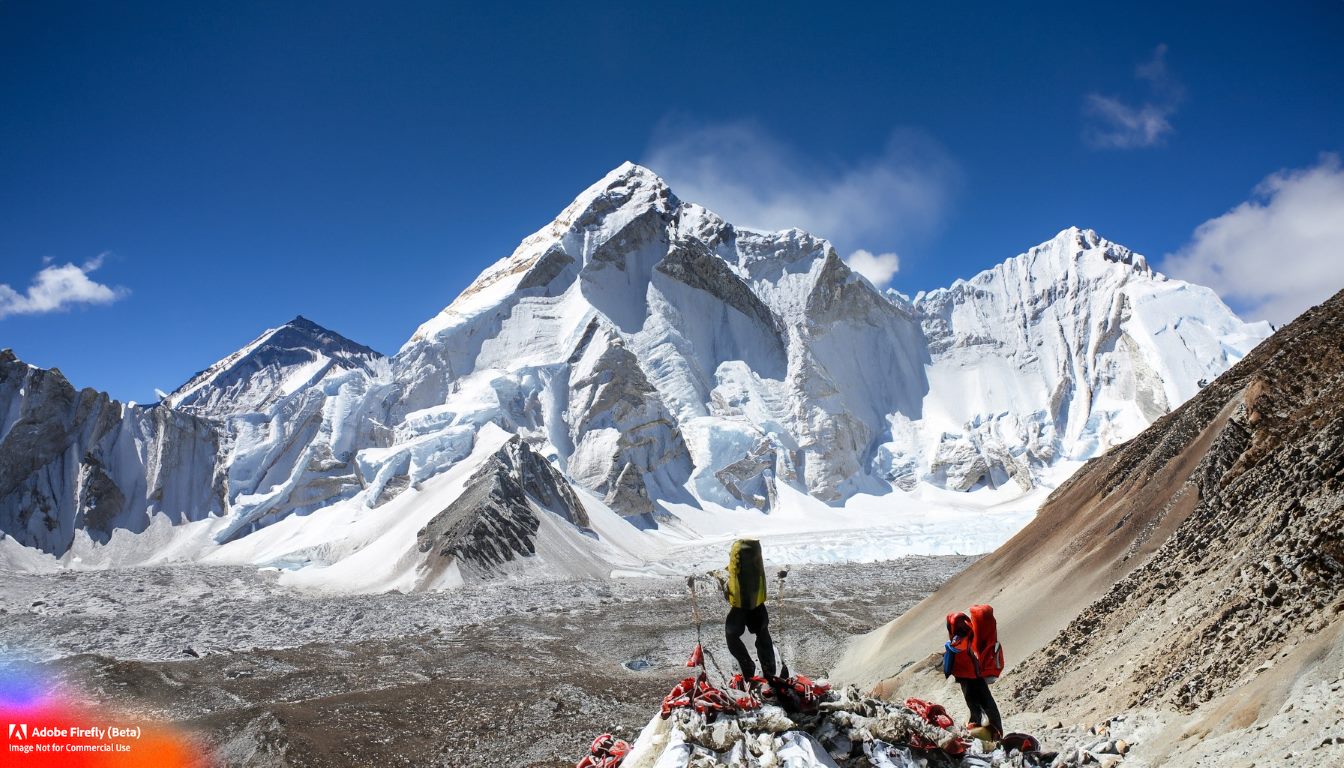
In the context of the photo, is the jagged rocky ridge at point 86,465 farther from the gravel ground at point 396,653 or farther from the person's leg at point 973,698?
the person's leg at point 973,698

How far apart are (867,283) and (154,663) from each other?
117433 mm

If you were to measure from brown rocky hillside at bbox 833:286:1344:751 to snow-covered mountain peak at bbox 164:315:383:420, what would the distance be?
135 meters

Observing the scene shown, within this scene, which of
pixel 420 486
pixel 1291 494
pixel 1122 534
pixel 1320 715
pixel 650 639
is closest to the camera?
pixel 1320 715

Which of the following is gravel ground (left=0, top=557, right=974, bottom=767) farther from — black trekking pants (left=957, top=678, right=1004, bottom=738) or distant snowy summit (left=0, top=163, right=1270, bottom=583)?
distant snowy summit (left=0, top=163, right=1270, bottom=583)

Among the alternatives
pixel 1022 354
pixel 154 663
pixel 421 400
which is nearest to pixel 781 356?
pixel 1022 354

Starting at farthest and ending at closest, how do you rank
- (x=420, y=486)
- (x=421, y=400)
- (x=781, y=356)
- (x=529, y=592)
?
(x=781, y=356) → (x=421, y=400) → (x=420, y=486) → (x=529, y=592)

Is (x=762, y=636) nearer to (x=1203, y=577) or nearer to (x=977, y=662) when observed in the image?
(x=977, y=662)

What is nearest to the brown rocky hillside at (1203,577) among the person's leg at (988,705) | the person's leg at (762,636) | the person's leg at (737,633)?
the person's leg at (988,705)

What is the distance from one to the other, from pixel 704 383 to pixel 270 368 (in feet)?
301

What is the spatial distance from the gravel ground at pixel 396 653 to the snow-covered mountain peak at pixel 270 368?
9981 cm

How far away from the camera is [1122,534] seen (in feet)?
46.0

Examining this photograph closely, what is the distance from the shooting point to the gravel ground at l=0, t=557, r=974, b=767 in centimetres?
1443

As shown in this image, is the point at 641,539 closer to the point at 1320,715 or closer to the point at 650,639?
the point at 650,639

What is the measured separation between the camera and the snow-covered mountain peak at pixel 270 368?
143750mm
